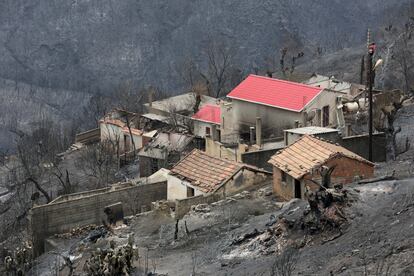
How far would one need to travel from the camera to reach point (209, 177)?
30328 mm

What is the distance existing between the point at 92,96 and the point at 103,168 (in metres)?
44.3

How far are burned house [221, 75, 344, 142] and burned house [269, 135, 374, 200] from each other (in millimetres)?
10226

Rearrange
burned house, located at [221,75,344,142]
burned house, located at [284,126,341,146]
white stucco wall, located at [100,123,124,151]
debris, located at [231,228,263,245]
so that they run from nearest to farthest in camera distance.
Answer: debris, located at [231,228,263,245]
burned house, located at [284,126,341,146]
burned house, located at [221,75,344,142]
white stucco wall, located at [100,123,124,151]

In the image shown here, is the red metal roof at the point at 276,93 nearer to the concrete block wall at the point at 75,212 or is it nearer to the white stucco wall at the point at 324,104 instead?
the white stucco wall at the point at 324,104

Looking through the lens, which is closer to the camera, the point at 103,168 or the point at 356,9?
the point at 103,168

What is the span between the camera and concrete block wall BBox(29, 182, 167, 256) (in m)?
29.3

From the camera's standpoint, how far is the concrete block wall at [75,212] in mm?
29328

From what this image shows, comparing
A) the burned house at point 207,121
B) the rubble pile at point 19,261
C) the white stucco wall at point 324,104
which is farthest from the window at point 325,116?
the rubble pile at point 19,261

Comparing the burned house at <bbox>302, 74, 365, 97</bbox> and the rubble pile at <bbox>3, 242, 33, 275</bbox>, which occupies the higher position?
the burned house at <bbox>302, 74, 365, 97</bbox>

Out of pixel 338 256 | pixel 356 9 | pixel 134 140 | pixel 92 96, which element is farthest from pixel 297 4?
pixel 338 256

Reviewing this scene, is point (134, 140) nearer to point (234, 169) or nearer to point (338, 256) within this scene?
point (234, 169)

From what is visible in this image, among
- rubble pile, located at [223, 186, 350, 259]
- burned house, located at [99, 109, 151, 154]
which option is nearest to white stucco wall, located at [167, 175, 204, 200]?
rubble pile, located at [223, 186, 350, 259]

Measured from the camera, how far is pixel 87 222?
99.3ft

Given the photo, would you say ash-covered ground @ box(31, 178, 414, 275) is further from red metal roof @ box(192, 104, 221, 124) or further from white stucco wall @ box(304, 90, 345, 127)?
red metal roof @ box(192, 104, 221, 124)
